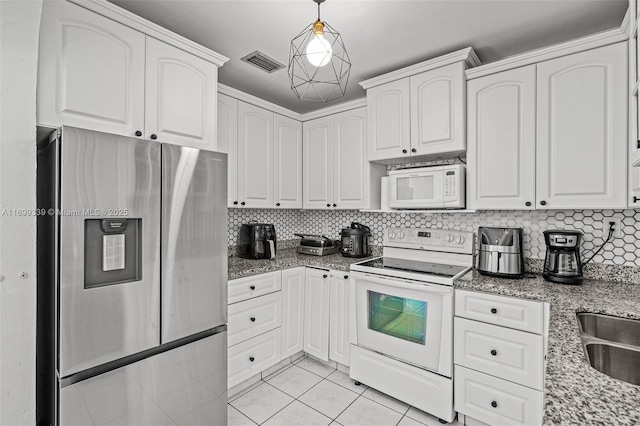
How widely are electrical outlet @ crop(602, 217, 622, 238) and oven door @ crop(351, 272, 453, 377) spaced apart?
3.63 ft

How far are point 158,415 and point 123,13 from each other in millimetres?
2069

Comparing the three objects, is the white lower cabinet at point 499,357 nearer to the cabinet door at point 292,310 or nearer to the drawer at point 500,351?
the drawer at point 500,351

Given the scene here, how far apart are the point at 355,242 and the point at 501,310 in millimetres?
1301

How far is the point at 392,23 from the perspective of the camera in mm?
1877

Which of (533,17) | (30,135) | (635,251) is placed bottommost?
(635,251)

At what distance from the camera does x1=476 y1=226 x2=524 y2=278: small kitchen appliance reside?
200 cm

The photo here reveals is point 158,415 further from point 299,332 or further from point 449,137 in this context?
point 449,137

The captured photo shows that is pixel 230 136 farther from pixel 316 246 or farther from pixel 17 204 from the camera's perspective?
pixel 17 204

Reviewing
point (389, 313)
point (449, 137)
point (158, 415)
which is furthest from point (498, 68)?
point (158, 415)

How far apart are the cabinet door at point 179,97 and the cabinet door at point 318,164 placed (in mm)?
1240

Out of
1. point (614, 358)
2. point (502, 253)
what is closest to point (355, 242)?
point (502, 253)

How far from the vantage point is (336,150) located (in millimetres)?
3006

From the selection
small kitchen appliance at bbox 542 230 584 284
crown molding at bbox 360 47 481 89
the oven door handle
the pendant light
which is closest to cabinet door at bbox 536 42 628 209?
small kitchen appliance at bbox 542 230 584 284

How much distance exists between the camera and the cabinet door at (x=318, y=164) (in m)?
3.06
